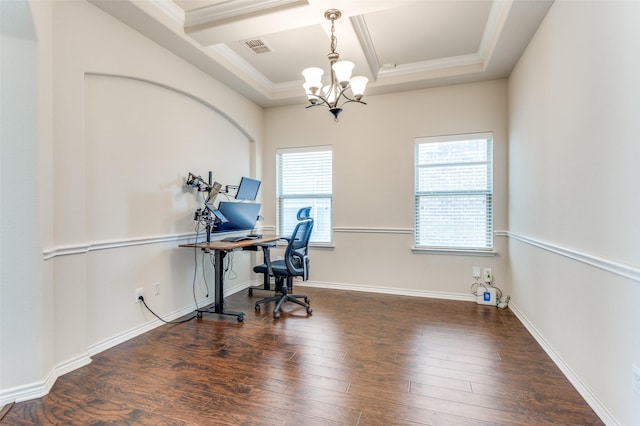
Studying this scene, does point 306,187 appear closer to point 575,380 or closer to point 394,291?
point 394,291

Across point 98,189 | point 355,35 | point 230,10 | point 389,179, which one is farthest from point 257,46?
point 389,179

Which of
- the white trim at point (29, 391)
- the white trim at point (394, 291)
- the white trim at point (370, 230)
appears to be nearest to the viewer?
the white trim at point (29, 391)

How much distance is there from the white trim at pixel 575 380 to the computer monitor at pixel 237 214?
126 inches

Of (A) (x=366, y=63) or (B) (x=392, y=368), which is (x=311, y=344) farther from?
(A) (x=366, y=63)

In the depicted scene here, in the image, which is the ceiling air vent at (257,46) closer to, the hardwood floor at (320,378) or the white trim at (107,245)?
the white trim at (107,245)

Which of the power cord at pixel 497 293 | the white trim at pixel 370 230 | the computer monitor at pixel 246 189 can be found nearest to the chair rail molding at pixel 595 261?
the power cord at pixel 497 293

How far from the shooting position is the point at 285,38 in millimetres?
3344

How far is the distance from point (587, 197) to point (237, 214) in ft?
10.5

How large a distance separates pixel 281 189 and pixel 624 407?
14.0ft

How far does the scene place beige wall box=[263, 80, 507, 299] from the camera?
401 centimetres

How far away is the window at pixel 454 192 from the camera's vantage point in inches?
159

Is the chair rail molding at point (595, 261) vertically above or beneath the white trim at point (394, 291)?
above

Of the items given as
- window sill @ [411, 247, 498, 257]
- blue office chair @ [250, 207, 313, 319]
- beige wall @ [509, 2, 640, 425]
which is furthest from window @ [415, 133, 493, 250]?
blue office chair @ [250, 207, 313, 319]

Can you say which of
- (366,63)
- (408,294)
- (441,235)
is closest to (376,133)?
(366,63)
